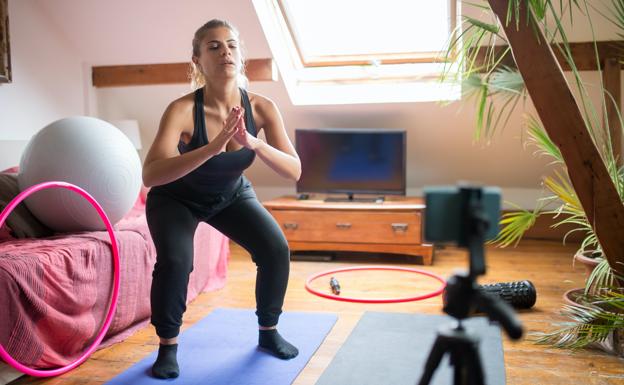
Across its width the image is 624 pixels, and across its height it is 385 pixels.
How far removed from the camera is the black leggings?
2.09 meters

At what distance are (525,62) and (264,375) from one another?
1423 mm

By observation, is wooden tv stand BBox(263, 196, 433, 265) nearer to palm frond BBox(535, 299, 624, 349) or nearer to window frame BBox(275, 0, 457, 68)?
window frame BBox(275, 0, 457, 68)

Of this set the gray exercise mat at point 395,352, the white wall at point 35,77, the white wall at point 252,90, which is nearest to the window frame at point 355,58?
Result: the white wall at point 252,90

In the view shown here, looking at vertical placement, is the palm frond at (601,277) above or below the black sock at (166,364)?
above

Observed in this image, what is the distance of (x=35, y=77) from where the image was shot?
402cm

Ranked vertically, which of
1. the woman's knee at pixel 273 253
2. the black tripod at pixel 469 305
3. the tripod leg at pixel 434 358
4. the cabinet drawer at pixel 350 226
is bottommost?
the cabinet drawer at pixel 350 226

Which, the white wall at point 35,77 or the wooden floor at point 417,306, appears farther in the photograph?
the white wall at point 35,77

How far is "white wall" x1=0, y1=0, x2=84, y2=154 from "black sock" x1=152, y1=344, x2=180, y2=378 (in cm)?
210

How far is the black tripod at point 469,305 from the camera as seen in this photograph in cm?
101

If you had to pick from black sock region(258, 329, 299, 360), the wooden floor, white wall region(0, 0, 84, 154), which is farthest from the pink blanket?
white wall region(0, 0, 84, 154)

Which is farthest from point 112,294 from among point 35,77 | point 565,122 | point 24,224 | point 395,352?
point 35,77

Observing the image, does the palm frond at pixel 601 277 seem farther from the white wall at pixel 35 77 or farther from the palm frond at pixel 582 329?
the white wall at pixel 35 77

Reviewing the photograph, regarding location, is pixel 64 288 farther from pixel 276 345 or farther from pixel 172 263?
pixel 276 345

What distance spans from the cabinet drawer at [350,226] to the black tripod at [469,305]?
2973mm
